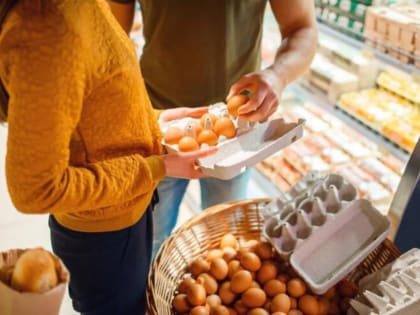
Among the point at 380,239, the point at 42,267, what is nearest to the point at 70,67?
the point at 42,267

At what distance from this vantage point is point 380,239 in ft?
4.10

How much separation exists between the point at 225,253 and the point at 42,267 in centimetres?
91

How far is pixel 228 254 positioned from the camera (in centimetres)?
138

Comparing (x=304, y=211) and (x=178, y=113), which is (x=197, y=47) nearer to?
(x=178, y=113)

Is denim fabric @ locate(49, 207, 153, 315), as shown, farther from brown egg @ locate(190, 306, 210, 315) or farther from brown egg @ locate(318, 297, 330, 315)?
brown egg @ locate(318, 297, 330, 315)

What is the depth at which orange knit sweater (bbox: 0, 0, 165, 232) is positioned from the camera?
29.2 inches

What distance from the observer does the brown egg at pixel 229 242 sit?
142 centimetres

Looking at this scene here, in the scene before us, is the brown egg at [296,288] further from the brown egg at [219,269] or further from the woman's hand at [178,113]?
the woman's hand at [178,113]

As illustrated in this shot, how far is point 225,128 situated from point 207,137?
0.19 feet

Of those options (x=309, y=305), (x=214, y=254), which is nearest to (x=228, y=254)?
(x=214, y=254)

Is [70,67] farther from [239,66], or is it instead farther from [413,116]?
[413,116]

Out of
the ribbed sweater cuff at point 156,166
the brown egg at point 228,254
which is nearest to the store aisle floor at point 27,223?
the brown egg at point 228,254

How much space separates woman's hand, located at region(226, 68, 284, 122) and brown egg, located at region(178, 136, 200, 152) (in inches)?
5.4

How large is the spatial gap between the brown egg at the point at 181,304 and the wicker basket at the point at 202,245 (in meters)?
0.02
